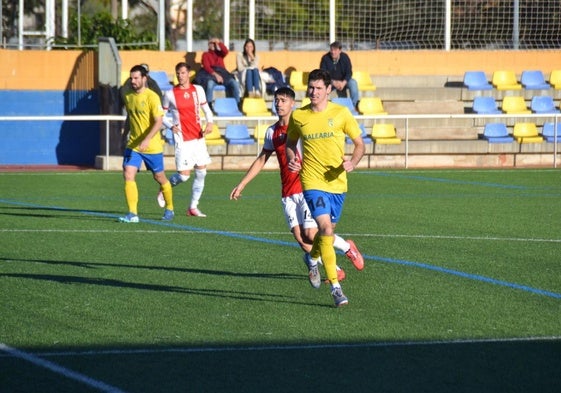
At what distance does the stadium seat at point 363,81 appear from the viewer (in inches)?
1163

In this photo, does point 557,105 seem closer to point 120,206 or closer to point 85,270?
point 120,206

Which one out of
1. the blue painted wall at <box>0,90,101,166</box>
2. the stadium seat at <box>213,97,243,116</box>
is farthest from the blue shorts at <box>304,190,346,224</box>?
the blue painted wall at <box>0,90,101,166</box>

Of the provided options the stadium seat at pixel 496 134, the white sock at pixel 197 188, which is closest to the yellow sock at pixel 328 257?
the white sock at pixel 197 188

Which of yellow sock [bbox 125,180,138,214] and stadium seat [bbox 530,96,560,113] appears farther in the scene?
stadium seat [bbox 530,96,560,113]

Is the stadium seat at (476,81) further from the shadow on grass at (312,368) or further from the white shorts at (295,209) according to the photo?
the shadow on grass at (312,368)

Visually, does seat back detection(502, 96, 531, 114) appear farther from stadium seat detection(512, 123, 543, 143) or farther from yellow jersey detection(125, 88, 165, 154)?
yellow jersey detection(125, 88, 165, 154)

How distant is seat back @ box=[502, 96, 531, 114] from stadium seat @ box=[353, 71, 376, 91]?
3057 millimetres

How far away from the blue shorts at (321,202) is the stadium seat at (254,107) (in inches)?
708

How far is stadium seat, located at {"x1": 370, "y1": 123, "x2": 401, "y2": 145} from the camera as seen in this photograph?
90.1 ft

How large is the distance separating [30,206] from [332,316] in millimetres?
10262

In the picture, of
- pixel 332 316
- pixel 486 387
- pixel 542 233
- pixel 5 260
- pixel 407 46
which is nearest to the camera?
pixel 486 387

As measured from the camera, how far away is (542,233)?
14.7 meters

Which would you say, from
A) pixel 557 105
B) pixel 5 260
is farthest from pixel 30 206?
pixel 557 105

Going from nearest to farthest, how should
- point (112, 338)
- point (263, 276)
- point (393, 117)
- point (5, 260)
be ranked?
point (112, 338) < point (263, 276) < point (5, 260) < point (393, 117)
